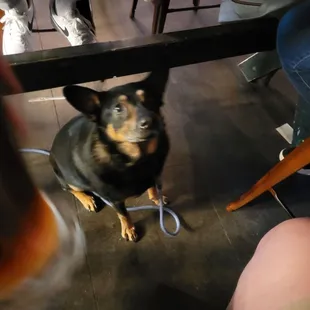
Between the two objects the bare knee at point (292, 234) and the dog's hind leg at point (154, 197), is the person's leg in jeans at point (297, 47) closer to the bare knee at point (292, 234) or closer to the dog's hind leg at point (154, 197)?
the bare knee at point (292, 234)

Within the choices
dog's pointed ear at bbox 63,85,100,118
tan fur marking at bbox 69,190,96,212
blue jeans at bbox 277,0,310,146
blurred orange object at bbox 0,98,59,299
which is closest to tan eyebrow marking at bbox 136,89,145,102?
dog's pointed ear at bbox 63,85,100,118

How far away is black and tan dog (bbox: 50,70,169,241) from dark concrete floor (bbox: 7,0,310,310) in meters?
0.11

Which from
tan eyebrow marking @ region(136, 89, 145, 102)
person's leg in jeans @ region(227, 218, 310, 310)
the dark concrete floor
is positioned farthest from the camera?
the dark concrete floor

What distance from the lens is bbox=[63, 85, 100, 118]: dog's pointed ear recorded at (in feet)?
3.21

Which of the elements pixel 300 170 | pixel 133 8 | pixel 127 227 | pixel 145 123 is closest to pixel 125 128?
pixel 145 123

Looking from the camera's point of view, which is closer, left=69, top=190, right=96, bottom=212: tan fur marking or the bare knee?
the bare knee

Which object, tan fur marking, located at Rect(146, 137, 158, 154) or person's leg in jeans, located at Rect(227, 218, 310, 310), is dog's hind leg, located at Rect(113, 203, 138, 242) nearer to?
tan fur marking, located at Rect(146, 137, 158, 154)

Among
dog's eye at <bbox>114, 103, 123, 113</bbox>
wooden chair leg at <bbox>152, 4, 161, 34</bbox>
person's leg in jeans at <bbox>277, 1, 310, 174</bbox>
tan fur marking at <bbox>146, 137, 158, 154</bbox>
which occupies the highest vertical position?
person's leg in jeans at <bbox>277, 1, 310, 174</bbox>

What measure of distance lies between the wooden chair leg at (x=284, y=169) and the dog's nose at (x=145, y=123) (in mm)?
390

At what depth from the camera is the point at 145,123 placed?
1052 mm

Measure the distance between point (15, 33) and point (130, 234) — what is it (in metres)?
0.78

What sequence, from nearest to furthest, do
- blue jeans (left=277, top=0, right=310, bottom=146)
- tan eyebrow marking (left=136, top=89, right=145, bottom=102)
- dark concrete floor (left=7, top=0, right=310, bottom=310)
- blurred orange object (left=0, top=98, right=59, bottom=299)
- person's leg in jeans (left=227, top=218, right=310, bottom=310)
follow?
1. blurred orange object (left=0, top=98, right=59, bottom=299)
2. person's leg in jeans (left=227, top=218, right=310, bottom=310)
3. blue jeans (left=277, top=0, right=310, bottom=146)
4. tan eyebrow marking (left=136, top=89, right=145, bottom=102)
5. dark concrete floor (left=7, top=0, right=310, bottom=310)

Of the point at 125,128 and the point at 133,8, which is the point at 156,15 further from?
the point at 125,128

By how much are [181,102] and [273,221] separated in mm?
638
